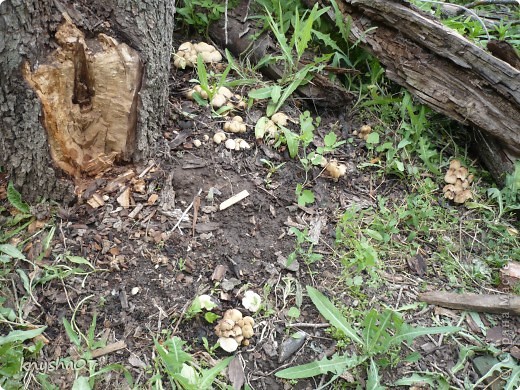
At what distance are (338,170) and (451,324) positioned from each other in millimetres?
1074

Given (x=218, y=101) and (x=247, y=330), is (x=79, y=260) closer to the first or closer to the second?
(x=247, y=330)

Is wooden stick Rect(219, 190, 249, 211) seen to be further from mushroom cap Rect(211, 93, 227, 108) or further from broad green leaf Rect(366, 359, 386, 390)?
broad green leaf Rect(366, 359, 386, 390)

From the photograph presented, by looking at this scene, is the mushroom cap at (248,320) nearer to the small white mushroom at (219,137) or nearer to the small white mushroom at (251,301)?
the small white mushroom at (251,301)

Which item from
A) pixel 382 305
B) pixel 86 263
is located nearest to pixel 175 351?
pixel 86 263

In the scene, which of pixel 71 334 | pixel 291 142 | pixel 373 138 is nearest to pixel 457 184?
pixel 373 138

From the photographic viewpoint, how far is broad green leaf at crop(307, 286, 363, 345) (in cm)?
254

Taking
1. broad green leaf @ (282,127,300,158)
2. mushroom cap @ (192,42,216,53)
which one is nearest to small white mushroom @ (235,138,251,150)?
broad green leaf @ (282,127,300,158)

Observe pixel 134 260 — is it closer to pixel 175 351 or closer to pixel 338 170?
pixel 175 351

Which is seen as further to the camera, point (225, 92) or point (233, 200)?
Result: point (225, 92)

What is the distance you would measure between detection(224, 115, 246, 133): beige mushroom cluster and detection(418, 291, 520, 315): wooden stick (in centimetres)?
142

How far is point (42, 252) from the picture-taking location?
8.95 feet

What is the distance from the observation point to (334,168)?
3197mm

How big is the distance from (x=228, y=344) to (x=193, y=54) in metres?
1.92

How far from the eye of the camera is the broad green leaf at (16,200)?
2.85 meters
